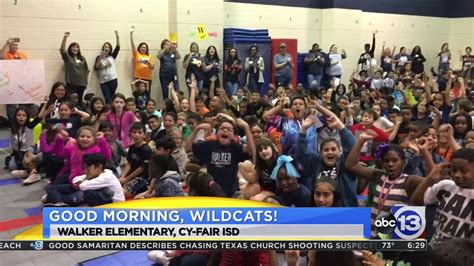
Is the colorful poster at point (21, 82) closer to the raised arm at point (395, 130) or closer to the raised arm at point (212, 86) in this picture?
the raised arm at point (212, 86)

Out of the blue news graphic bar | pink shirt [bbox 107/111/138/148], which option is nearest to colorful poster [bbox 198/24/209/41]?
pink shirt [bbox 107/111/138/148]

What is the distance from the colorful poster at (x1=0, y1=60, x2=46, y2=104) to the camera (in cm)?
870

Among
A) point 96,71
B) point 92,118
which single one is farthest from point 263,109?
point 96,71

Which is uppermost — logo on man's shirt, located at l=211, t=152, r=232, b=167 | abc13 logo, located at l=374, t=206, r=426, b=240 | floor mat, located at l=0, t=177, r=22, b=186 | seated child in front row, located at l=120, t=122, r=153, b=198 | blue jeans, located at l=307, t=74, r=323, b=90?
abc13 logo, located at l=374, t=206, r=426, b=240

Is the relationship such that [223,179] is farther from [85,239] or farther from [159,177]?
[85,239]

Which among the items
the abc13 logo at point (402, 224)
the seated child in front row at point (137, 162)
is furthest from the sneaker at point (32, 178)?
the abc13 logo at point (402, 224)

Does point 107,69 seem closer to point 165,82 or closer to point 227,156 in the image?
point 165,82

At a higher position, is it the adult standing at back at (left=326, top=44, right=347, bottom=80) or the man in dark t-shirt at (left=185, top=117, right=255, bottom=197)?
the adult standing at back at (left=326, top=44, right=347, bottom=80)

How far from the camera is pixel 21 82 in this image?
348 inches

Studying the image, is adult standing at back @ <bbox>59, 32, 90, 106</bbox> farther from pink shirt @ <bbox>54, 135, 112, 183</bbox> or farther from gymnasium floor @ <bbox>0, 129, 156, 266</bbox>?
pink shirt @ <bbox>54, 135, 112, 183</bbox>

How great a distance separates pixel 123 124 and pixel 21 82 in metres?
2.69

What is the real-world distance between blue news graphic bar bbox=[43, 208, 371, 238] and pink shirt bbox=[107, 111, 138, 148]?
534cm

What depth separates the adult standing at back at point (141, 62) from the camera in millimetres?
11750

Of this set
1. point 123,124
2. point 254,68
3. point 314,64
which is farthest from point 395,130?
point 314,64
